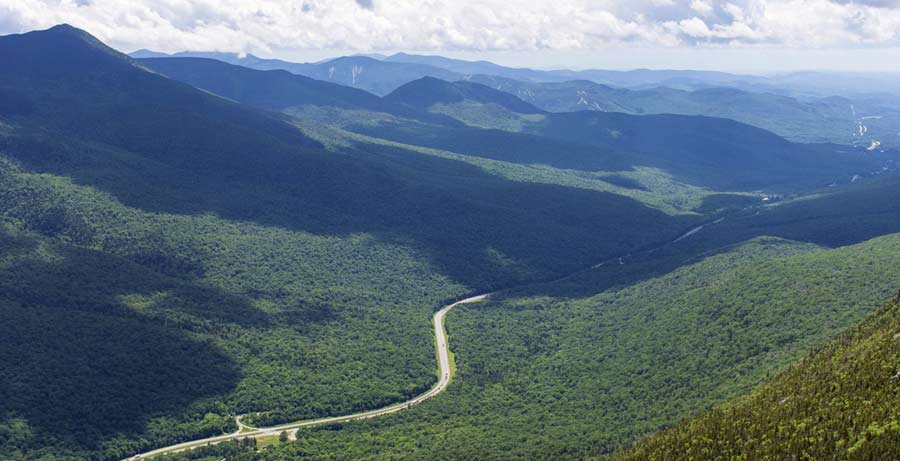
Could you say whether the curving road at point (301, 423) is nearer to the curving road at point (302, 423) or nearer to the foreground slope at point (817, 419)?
the curving road at point (302, 423)

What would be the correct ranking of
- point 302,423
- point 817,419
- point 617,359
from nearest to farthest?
Result: point 817,419 < point 302,423 < point 617,359

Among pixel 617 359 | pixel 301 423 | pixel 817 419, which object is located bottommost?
pixel 301 423

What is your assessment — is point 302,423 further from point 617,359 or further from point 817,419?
point 817,419

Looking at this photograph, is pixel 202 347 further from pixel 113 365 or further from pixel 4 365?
pixel 4 365

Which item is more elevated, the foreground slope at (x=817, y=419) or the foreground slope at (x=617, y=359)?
the foreground slope at (x=817, y=419)

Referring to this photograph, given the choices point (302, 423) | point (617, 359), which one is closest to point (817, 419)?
point (617, 359)

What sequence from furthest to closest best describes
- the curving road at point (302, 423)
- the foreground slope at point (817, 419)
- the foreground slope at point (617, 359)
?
the curving road at point (302, 423), the foreground slope at point (617, 359), the foreground slope at point (817, 419)

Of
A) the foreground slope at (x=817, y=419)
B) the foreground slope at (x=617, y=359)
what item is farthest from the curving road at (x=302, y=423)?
the foreground slope at (x=817, y=419)

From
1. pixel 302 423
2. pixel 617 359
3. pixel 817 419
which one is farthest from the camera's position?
pixel 617 359
